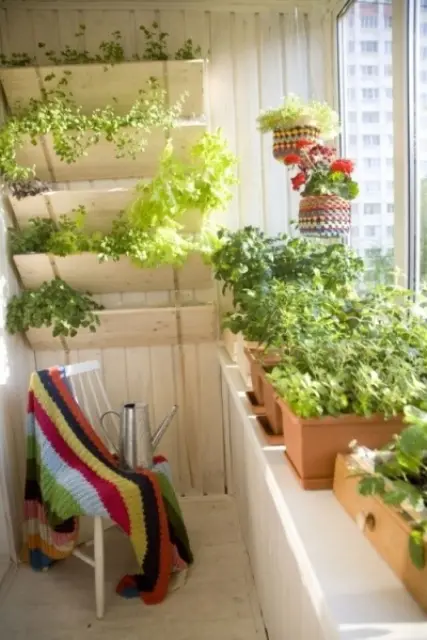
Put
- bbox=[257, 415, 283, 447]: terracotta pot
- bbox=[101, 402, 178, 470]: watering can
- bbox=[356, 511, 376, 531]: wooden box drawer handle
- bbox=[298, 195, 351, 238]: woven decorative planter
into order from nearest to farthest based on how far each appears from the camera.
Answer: bbox=[356, 511, 376, 531]: wooden box drawer handle < bbox=[257, 415, 283, 447]: terracotta pot < bbox=[298, 195, 351, 238]: woven decorative planter < bbox=[101, 402, 178, 470]: watering can

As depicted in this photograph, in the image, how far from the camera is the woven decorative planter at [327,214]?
1904mm

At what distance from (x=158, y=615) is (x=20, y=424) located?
3.82 feet

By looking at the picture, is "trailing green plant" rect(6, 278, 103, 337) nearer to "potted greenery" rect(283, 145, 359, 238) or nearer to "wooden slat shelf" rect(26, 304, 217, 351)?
"wooden slat shelf" rect(26, 304, 217, 351)

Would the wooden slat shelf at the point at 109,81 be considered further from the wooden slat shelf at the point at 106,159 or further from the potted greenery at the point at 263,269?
the potted greenery at the point at 263,269

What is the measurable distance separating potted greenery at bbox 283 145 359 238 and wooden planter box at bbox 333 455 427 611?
95 cm

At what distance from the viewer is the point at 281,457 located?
148cm

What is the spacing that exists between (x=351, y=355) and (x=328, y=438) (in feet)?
0.76

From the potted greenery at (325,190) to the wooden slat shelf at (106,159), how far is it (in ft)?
2.83

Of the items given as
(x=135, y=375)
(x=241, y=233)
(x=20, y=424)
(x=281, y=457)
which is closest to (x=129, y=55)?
(x=241, y=233)

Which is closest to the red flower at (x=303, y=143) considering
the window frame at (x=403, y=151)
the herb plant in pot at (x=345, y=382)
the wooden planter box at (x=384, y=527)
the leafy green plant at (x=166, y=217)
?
the window frame at (x=403, y=151)

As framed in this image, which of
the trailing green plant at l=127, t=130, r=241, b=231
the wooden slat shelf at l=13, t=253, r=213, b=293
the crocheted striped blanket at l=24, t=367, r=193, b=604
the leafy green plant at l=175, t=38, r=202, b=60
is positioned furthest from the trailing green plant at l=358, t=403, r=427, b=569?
the leafy green plant at l=175, t=38, r=202, b=60

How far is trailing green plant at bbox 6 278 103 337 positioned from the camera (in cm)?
270

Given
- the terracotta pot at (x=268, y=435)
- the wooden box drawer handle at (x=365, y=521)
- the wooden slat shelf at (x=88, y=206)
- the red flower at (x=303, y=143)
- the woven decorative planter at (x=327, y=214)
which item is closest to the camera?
the wooden box drawer handle at (x=365, y=521)

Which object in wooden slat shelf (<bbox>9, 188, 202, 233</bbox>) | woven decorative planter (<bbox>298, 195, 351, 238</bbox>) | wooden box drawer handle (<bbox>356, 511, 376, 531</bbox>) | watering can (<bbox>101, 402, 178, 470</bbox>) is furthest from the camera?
wooden slat shelf (<bbox>9, 188, 202, 233</bbox>)
